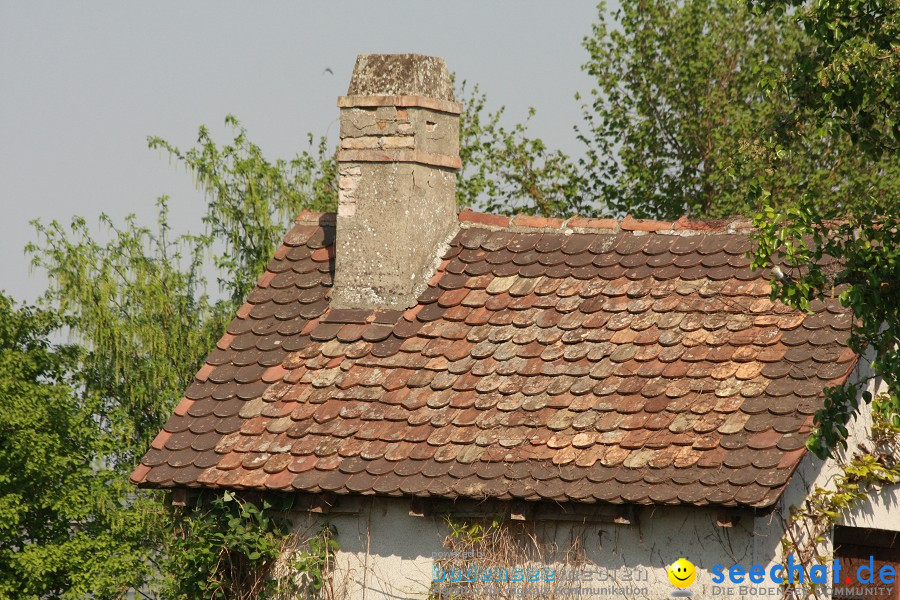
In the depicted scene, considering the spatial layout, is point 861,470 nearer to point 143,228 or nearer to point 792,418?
point 792,418

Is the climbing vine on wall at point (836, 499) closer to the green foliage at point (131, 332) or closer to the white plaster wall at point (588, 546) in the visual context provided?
the white plaster wall at point (588, 546)

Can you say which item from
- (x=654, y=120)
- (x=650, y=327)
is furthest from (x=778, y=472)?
(x=654, y=120)

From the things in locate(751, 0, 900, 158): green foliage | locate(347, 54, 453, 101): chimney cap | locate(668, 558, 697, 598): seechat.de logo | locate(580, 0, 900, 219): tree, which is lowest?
locate(668, 558, 697, 598): seechat.de logo

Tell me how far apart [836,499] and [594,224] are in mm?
3620

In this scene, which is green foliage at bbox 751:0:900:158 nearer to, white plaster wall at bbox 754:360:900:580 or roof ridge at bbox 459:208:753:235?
white plaster wall at bbox 754:360:900:580

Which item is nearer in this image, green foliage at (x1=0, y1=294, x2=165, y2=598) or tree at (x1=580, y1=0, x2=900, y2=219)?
green foliage at (x1=0, y1=294, x2=165, y2=598)

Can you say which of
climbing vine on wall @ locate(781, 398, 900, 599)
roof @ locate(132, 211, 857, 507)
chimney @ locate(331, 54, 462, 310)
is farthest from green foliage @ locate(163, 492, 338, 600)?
climbing vine on wall @ locate(781, 398, 900, 599)

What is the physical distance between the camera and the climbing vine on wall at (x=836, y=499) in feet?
27.6

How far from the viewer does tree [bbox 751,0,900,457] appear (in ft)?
24.2

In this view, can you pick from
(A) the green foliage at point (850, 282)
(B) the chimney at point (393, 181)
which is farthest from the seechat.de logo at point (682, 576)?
(B) the chimney at point (393, 181)

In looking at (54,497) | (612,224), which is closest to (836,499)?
(612,224)

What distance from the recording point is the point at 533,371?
32.4 feet

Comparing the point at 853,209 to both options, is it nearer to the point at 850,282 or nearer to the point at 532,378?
the point at 850,282

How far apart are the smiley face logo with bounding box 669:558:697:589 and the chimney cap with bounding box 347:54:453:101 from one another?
17.0ft
